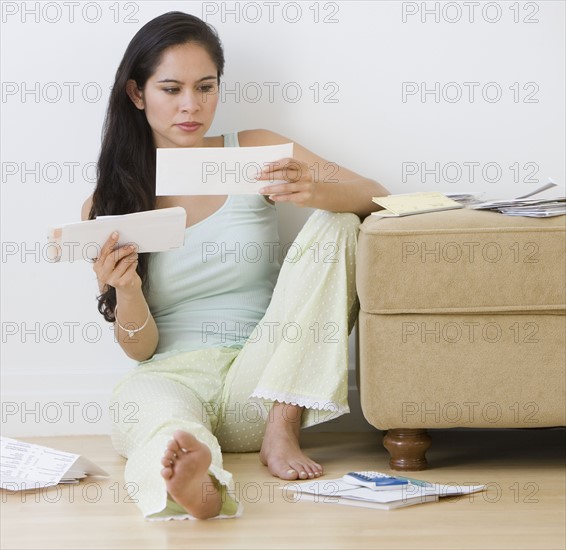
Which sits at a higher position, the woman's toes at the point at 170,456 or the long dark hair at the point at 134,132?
the long dark hair at the point at 134,132

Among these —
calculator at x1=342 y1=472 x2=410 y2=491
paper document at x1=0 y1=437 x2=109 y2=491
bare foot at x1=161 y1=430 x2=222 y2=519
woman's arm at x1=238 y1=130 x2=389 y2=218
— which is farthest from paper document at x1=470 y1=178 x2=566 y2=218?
paper document at x1=0 y1=437 x2=109 y2=491

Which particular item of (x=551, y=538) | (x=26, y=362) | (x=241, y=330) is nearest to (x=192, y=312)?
(x=241, y=330)

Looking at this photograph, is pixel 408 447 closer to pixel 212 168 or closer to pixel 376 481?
pixel 376 481

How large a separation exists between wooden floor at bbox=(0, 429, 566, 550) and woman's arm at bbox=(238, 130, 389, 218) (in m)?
0.57

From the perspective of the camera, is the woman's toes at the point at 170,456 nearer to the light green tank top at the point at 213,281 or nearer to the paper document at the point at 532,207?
the light green tank top at the point at 213,281

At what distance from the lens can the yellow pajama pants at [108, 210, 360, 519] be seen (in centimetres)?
203

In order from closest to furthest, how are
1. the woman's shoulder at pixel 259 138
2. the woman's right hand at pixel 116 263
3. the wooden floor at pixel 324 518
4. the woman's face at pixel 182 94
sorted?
the wooden floor at pixel 324 518 < the woman's right hand at pixel 116 263 < the woman's face at pixel 182 94 < the woman's shoulder at pixel 259 138

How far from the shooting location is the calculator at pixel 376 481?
1.74 m

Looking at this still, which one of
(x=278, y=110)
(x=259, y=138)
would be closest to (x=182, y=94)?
(x=259, y=138)

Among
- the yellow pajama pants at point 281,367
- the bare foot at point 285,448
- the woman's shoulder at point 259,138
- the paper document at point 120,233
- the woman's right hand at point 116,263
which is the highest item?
the woman's shoulder at point 259,138

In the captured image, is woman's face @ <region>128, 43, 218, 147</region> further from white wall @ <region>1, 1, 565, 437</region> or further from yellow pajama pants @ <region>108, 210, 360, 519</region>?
yellow pajama pants @ <region>108, 210, 360, 519</region>

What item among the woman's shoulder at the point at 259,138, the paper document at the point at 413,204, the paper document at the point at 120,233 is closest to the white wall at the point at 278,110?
the woman's shoulder at the point at 259,138

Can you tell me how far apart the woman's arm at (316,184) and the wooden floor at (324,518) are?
568mm

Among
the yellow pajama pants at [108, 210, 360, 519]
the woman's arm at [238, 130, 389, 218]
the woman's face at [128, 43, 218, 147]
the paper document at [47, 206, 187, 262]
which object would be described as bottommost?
the yellow pajama pants at [108, 210, 360, 519]
